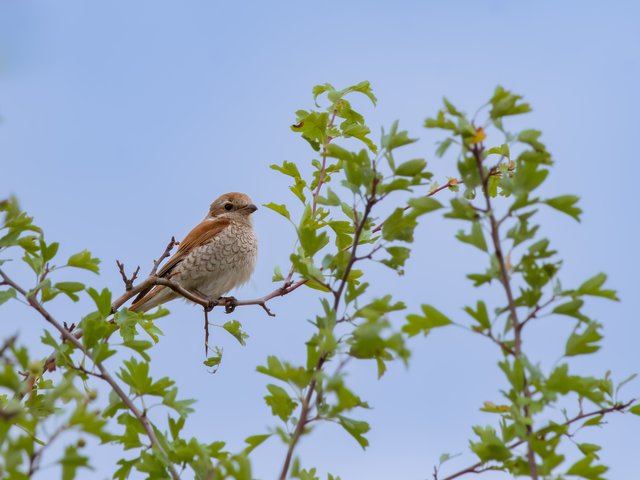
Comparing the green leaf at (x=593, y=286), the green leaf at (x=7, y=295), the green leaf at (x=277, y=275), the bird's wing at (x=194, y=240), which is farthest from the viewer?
the bird's wing at (x=194, y=240)

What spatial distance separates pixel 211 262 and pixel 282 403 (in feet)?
16.3

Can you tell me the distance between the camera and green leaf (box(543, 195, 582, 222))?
2.36 m

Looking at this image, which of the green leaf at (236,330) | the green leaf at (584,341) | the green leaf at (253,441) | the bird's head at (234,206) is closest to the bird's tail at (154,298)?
the bird's head at (234,206)

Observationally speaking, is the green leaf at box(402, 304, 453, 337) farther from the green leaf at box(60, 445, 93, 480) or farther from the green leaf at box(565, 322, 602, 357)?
the green leaf at box(60, 445, 93, 480)

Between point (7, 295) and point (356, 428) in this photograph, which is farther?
point (7, 295)

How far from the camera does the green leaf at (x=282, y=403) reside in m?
2.33

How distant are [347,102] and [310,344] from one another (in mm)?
1880

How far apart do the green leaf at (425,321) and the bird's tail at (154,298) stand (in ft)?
15.3

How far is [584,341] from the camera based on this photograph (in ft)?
7.51

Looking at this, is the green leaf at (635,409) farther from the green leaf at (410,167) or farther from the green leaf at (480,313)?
the green leaf at (410,167)

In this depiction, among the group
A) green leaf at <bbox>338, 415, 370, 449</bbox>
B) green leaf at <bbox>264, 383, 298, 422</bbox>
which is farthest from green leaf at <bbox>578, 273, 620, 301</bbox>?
green leaf at <bbox>264, 383, 298, 422</bbox>

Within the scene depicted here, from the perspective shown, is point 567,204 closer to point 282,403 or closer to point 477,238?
point 477,238

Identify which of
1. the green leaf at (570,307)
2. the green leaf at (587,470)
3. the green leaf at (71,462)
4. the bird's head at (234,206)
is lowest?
the green leaf at (71,462)

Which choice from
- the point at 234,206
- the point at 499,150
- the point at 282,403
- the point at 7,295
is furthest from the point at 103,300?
the point at 234,206
